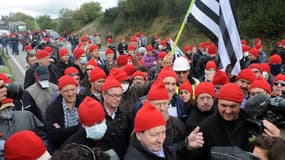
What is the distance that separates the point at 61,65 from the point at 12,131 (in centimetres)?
460

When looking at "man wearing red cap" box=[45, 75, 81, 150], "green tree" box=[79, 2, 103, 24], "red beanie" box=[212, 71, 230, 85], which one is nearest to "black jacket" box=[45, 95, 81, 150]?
"man wearing red cap" box=[45, 75, 81, 150]

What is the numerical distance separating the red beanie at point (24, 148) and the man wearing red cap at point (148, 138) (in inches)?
27.9

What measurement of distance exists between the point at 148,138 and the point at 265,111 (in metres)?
1.01

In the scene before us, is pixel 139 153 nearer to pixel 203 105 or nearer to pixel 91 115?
pixel 91 115

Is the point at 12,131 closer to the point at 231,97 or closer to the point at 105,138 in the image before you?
the point at 105,138

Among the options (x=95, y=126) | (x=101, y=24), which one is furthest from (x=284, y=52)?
(x=101, y=24)

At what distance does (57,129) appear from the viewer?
14.3 ft

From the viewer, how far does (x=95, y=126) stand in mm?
3652

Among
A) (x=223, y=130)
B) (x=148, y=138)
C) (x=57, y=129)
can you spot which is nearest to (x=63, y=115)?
(x=57, y=129)

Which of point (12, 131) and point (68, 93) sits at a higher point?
point (68, 93)

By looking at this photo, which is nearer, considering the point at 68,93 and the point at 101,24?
the point at 68,93

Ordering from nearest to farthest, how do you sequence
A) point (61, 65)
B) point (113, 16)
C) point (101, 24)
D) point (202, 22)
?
point (202, 22), point (61, 65), point (113, 16), point (101, 24)

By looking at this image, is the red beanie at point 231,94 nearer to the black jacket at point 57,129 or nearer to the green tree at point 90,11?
the black jacket at point 57,129

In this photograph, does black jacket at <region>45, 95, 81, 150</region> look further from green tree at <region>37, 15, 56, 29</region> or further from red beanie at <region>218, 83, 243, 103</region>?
green tree at <region>37, 15, 56, 29</region>
